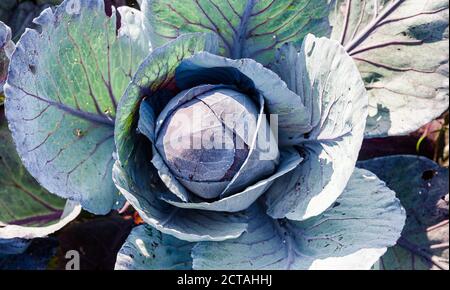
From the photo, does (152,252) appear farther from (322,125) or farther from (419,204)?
(419,204)

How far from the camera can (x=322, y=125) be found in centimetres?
101

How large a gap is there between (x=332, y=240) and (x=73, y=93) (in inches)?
20.7

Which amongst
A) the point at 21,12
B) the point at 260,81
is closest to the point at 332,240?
the point at 260,81

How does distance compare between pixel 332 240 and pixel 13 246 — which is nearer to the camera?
pixel 332 240

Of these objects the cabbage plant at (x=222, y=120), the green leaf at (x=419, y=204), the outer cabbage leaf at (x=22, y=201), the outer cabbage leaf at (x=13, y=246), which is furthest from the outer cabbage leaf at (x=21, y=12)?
the green leaf at (x=419, y=204)

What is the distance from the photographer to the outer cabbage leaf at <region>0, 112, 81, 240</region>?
3.73ft

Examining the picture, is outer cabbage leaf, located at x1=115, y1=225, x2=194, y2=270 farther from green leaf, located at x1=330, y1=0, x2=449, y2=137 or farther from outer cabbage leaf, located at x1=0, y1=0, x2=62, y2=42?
outer cabbage leaf, located at x1=0, y1=0, x2=62, y2=42

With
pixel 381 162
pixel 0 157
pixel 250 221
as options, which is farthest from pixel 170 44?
pixel 381 162

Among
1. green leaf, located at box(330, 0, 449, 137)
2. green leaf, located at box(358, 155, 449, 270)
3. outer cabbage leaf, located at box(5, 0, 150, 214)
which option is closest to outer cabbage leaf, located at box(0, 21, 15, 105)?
outer cabbage leaf, located at box(5, 0, 150, 214)

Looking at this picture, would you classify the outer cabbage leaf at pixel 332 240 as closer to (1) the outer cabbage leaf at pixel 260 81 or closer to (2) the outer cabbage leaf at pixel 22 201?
(1) the outer cabbage leaf at pixel 260 81

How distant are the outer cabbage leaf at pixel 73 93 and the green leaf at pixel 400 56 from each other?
0.46m

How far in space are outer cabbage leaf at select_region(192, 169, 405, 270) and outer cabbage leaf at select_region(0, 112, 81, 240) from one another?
0.32 meters

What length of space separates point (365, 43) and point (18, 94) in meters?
0.70

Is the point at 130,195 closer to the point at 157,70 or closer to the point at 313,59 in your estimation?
the point at 157,70
